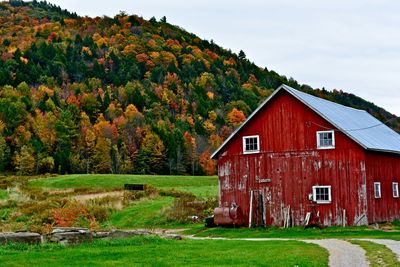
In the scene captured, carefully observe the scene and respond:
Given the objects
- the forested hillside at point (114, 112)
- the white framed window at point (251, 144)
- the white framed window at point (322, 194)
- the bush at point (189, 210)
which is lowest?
the bush at point (189, 210)

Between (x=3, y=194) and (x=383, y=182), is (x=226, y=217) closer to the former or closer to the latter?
(x=383, y=182)

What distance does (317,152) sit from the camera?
39.8m

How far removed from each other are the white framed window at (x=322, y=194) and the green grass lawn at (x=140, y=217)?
11.6 meters

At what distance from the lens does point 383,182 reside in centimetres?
4125

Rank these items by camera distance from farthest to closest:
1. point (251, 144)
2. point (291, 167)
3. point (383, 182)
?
point (251, 144), point (383, 182), point (291, 167)

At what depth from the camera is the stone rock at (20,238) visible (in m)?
24.5

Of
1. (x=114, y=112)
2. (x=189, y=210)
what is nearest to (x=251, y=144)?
(x=189, y=210)

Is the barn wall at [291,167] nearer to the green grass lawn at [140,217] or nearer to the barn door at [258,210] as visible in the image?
the barn door at [258,210]

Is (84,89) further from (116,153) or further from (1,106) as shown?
(116,153)

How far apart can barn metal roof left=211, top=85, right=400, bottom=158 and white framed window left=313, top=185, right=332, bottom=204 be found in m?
3.61

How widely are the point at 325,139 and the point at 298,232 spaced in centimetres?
682

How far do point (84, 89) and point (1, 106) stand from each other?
1332 inches

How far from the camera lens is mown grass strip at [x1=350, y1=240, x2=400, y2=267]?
20234mm

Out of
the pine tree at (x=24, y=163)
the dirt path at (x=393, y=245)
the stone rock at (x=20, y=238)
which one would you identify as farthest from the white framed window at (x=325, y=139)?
the pine tree at (x=24, y=163)
